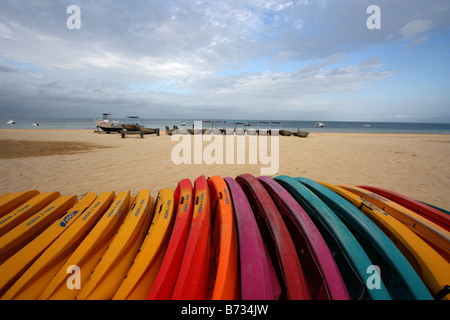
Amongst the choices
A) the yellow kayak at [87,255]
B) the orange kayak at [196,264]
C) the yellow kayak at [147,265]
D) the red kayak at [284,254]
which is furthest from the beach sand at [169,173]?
the red kayak at [284,254]

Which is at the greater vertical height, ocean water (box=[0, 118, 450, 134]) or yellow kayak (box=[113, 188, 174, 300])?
ocean water (box=[0, 118, 450, 134])

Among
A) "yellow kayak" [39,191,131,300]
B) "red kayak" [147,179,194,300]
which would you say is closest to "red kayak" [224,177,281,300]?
"red kayak" [147,179,194,300]

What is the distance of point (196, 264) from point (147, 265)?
18.7 inches

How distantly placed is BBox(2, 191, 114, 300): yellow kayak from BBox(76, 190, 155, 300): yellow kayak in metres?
0.41

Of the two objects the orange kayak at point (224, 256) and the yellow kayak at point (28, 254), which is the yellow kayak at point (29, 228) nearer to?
the yellow kayak at point (28, 254)

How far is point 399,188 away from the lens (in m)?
5.76

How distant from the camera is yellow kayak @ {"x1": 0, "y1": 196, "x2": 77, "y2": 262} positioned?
6.15 ft

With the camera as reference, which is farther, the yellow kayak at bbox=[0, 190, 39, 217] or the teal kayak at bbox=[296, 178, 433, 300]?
the yellow kayak at bbox=[0, 190, 39, 217]

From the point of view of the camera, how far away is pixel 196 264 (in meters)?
1.53

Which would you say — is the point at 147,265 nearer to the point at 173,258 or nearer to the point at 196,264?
the point at 173,258

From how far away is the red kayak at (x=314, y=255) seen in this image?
1.33 m

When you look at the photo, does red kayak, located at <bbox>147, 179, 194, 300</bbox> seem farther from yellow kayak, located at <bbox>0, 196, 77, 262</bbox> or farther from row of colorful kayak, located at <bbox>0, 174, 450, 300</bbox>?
yellow kayak, located at <bbox>0, 196, 77, 262</bbox>
